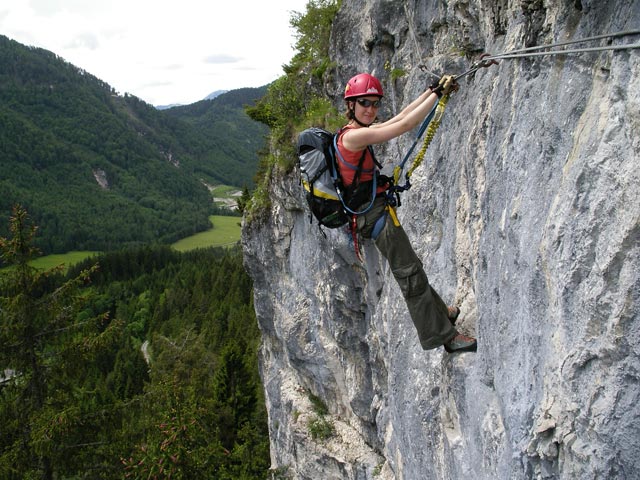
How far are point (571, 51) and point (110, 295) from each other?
93165mm

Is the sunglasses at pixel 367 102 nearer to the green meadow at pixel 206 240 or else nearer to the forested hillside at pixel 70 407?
the forested hillside at pixel 70 407

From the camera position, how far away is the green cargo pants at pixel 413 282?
564 cm

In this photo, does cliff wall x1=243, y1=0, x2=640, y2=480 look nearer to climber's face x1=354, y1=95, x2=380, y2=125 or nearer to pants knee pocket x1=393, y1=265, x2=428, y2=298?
pants knee pocket x1=393, y1=265, x2=428, y2=298

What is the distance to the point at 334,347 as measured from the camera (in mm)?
13570

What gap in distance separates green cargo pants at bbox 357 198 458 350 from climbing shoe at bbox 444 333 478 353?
2.6 inches

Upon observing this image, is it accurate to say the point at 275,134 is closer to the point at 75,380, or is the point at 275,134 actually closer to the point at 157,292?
the point at 75,380

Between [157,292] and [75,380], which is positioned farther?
[157,292]

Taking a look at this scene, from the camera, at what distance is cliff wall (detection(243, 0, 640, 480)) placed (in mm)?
3035

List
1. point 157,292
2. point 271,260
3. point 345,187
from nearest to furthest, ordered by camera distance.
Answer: point 345,187, point 271,260, point 157,292

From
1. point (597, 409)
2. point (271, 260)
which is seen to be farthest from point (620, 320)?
point (271, 260)

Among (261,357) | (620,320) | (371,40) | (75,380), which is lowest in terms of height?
(261,357)

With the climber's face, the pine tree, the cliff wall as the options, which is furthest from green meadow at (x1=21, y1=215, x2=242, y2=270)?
the climber's face

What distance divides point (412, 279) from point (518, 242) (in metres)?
1.71

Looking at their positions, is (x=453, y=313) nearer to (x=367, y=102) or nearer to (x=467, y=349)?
(x=467, y=349)
